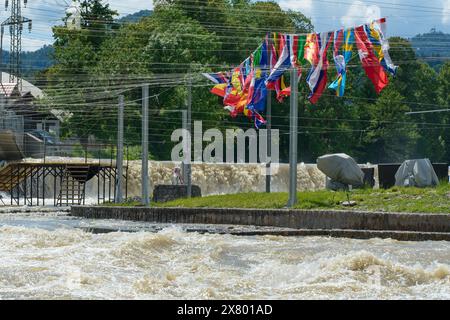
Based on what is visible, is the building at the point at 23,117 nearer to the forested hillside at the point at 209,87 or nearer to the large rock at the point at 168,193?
the forested hillside at the point at 209,87

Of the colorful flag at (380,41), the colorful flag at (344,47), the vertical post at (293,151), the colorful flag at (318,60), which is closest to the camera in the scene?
the colorful flag at (380,41)

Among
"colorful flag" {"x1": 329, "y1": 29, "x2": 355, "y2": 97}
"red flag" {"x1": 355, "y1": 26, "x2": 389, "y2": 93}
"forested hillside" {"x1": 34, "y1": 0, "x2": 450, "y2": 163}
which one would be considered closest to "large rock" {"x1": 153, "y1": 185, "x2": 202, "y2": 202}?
"colorful flag" {"x1": 329, "y1": 29, "x2": 355, "y2": 97}

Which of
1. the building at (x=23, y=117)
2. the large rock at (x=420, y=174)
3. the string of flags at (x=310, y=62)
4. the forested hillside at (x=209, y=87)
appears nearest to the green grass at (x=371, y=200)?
the large rock at (x=420, y=174)

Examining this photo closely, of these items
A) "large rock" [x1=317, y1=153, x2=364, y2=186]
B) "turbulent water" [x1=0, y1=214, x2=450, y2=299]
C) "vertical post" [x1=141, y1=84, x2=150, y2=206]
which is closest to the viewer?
"turbulent water" [x1=0, y1=214, x2=450, y2=299]

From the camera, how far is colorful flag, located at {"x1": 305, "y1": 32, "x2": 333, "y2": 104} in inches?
1465

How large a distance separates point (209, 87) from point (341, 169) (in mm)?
44433

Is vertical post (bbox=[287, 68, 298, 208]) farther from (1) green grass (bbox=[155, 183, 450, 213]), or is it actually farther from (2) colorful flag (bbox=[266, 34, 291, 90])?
(2) colorful flag (bbox=[266, 34, 291, 90])

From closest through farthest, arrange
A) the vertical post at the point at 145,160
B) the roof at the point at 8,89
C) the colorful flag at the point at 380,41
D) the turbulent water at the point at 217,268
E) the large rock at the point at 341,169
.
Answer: the turbulent water at the point at 217,268
the colorful flag at the point at 380,41
the large rock at the point at 341,169
the vertical post at the point at 145,160
the roof at the point at 8,89

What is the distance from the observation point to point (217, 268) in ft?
73.9

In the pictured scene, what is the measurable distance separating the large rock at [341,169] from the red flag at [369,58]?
170 inches

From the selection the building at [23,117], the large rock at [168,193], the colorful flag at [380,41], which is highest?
the colorful flag at [380,41]

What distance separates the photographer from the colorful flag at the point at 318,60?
1465 inches

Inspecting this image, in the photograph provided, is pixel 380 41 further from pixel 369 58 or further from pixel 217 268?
pixel 217 268

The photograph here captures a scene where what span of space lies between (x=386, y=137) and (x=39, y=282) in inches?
3287
